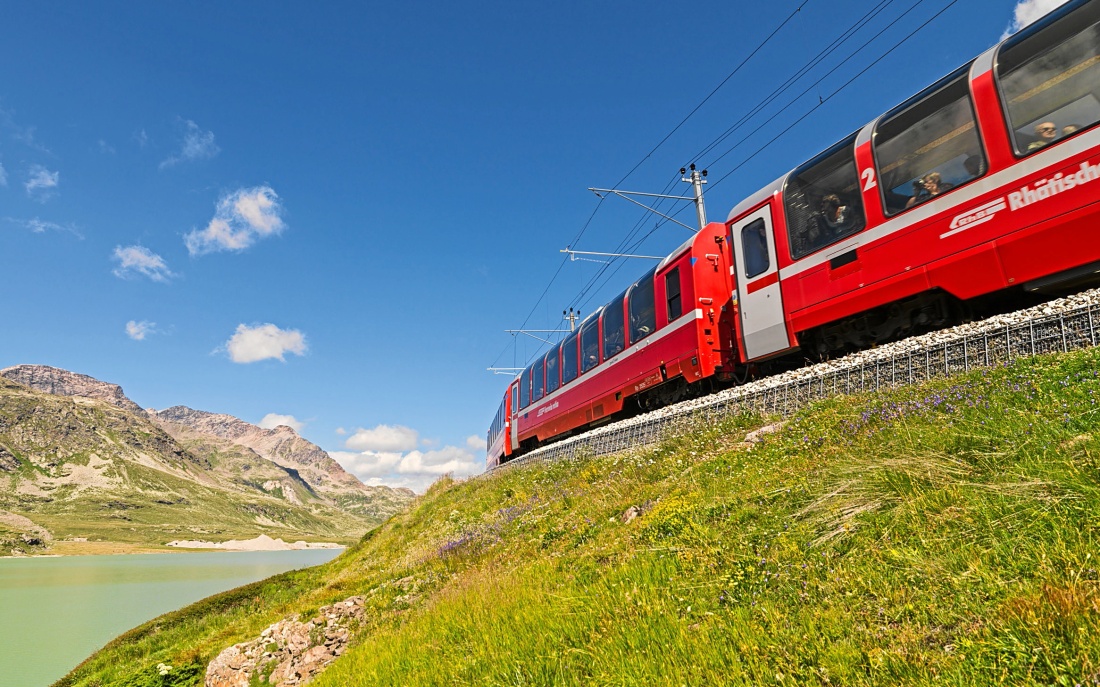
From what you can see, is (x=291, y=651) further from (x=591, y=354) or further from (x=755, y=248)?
(x=591, y=354)

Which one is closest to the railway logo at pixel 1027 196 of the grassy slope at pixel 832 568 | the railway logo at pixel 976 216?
A: the railway logo at pixel 976 216

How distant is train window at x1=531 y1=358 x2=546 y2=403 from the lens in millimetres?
25664

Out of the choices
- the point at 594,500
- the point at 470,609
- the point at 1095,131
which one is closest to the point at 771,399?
the point at 594,500

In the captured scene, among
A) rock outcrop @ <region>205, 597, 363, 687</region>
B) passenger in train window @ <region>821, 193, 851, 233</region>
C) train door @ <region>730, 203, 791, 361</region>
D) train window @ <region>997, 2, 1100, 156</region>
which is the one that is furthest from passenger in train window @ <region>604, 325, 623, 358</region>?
train window @ <region>997, 2, 1100, 156</region>

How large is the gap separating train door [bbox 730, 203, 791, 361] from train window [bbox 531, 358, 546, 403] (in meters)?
13.5

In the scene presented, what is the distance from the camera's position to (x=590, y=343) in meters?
20.2

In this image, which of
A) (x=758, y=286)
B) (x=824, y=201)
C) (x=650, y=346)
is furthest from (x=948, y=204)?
(x=650, y=346)

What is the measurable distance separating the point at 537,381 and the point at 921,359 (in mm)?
18844

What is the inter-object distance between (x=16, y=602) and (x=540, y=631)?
69.3 meters

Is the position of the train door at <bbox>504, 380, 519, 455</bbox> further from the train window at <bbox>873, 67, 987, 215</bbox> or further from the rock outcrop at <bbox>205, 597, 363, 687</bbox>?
the train window at <bbox>873, 67, 987, 215</bbox>

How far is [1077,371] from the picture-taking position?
234 inches

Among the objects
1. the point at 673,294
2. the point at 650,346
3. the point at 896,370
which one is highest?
the point at 673,294

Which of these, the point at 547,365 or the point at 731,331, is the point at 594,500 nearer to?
the point at 731,331

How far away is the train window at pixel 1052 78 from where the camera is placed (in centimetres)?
720
